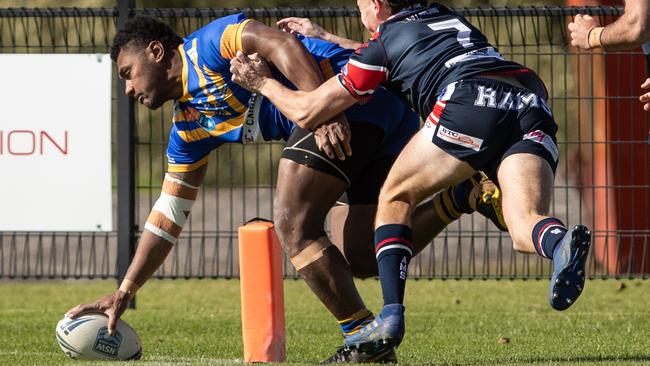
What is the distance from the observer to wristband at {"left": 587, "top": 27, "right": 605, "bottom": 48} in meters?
6.06

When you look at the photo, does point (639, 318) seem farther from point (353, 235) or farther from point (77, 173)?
point (77, 173)

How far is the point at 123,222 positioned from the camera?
955cm

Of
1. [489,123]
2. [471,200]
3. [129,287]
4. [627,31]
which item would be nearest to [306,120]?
[489,123]

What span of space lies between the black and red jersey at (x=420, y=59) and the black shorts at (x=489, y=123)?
0.12 m

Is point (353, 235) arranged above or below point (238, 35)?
below

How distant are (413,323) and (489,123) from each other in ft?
10.0

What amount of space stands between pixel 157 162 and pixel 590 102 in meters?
3.69

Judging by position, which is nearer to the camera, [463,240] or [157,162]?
[463,240]

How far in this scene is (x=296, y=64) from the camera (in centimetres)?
612

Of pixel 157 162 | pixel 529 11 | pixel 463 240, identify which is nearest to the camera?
pixel 529 11

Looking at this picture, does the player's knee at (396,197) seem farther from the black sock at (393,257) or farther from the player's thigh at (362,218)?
the player's thigh at (362,218)

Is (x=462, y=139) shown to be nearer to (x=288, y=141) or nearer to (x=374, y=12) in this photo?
(x=374, y=12)

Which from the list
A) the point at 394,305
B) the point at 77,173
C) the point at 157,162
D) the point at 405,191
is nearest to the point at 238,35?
the point at 405,191

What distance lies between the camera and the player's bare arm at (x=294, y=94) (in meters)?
5.93
